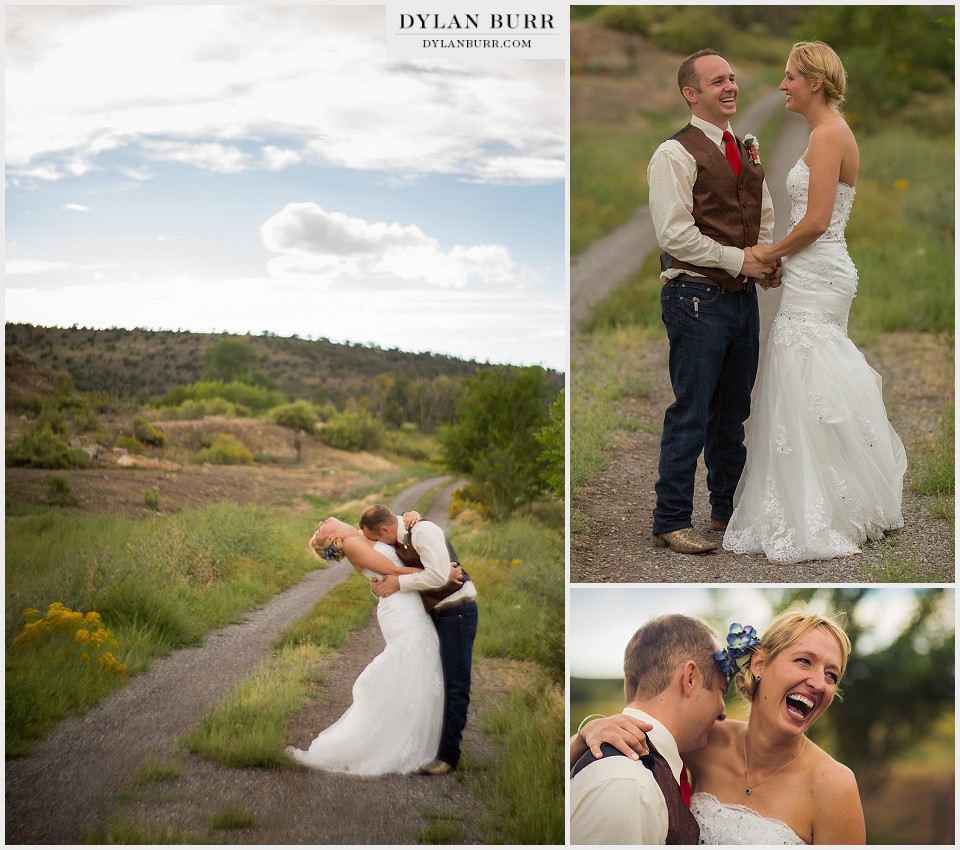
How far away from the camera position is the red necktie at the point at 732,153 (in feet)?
13.6

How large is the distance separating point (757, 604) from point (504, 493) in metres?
1.28

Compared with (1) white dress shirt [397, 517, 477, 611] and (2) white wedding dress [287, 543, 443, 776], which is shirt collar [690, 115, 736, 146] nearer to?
(1) white dress shirt [397, 517, 477, 611]

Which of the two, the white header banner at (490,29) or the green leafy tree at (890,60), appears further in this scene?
the green leafy tree at (890,60)

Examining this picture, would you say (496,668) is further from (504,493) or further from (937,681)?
(937,681)

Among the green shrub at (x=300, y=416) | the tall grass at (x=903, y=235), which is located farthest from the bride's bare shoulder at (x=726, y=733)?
the tall grass at (x=903, y=235)

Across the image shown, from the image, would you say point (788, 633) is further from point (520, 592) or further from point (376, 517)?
point (376, 517)

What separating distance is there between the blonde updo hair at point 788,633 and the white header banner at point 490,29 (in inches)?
112

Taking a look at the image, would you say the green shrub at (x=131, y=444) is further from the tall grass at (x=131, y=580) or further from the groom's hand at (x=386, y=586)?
the groom's hand at (x=386, y=586)

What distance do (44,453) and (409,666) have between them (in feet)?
6.63

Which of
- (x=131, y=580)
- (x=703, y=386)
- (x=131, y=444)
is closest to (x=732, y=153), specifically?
(x=703, y=386)

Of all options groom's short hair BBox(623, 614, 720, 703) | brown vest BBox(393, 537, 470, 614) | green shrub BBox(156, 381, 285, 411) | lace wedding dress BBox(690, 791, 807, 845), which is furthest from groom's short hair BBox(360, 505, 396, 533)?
lace wedding dress BBox(690, 791, 807, 845)

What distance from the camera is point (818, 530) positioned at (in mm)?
4215

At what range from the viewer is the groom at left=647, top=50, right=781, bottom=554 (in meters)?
4.08

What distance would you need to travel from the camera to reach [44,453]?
441 cm
